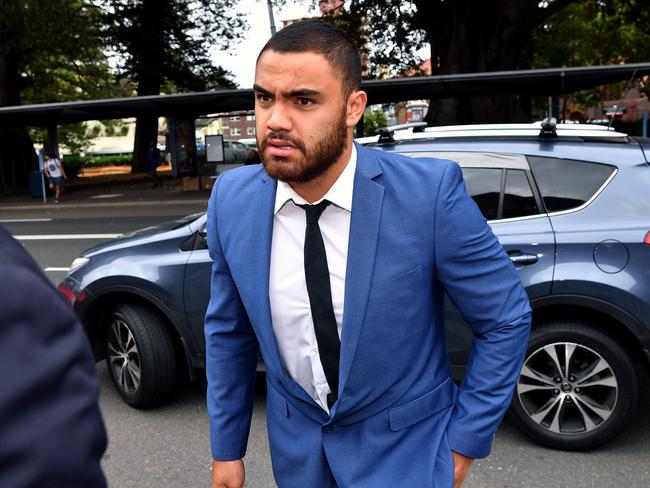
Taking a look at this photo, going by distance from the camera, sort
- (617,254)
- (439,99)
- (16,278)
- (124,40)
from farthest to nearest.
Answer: (124,40) → (439,99) → (617,254) → (16,278)

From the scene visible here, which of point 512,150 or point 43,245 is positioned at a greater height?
point 512,150

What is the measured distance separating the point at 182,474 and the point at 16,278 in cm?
329

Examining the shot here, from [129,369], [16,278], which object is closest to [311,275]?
[16,278]

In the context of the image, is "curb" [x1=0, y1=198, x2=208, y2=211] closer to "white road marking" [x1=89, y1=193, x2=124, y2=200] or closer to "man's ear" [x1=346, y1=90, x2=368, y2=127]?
"white road marking" [x1=89, y1=193, x2=124, y2=200]

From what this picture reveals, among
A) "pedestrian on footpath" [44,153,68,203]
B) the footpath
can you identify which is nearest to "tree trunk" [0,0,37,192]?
the footpath

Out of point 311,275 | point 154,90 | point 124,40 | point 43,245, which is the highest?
point 124,40

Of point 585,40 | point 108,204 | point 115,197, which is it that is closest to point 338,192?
point 108,204

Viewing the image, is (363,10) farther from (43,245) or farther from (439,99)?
(43,245)

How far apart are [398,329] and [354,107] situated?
1.82 feet

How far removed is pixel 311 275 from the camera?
168cm

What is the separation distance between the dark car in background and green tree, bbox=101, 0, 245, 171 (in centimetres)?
2717

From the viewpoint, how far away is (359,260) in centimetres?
163

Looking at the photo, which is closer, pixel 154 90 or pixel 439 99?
pixel 439 99

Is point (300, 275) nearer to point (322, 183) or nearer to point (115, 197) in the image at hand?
point (322, 183)
